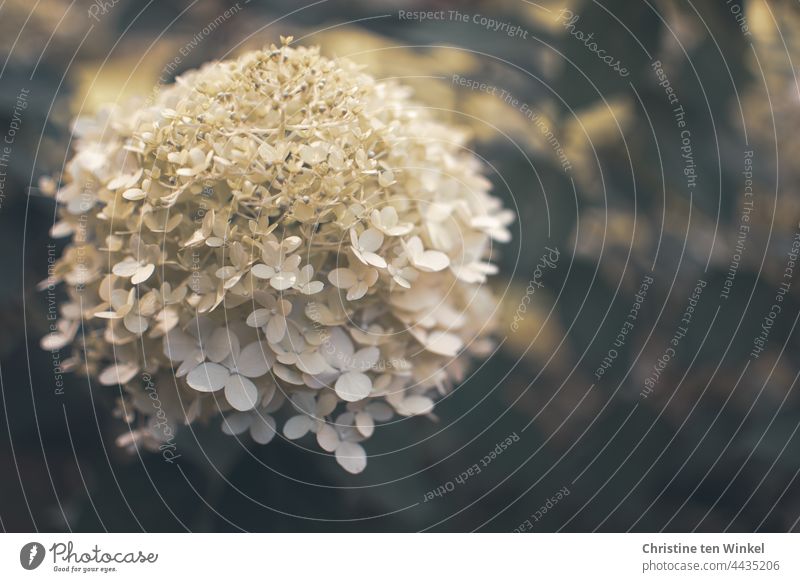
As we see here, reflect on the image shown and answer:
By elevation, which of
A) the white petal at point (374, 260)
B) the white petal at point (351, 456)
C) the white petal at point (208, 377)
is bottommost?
the white petal at point (351, 456)

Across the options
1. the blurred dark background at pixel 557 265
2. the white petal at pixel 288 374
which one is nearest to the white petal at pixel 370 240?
the white petal at pixel 288 374

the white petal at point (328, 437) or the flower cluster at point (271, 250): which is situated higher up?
the flower cluster at point (271, 250)

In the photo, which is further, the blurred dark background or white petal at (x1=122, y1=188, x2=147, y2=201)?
the blurred dark background

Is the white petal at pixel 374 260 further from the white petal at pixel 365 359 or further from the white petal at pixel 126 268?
the white petal at pixel 126 268

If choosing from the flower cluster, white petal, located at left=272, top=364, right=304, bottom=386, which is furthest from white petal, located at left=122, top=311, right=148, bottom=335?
white petal, located at left=272, top=364, right=304, bottom=386

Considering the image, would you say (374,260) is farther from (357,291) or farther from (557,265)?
(557,265)

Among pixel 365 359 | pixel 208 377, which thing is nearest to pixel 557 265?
pixel 365 359

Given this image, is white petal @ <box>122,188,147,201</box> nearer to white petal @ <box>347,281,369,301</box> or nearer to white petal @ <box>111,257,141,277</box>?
white petal @ <box>111,257,141,277</box>
